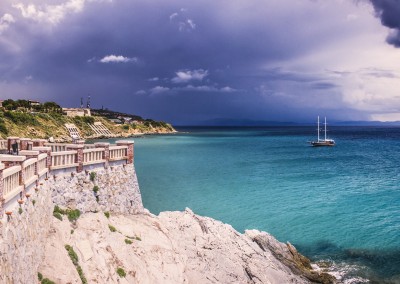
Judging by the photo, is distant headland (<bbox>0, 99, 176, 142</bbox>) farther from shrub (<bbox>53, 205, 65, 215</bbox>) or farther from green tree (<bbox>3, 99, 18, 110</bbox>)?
shrub (<bbox>53, 205, 65, 215</bbox>)

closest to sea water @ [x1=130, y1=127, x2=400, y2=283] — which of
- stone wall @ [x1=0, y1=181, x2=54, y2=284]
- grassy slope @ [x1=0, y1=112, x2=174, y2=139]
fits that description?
stone wall @ [x1=0, y1=181, x2=54, y2=284]

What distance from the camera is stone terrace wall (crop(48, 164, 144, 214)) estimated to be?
61.1ft

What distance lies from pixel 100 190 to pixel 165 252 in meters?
5.21

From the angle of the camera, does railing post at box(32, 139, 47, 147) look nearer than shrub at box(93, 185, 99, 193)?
No

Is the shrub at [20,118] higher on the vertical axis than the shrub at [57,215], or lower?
higher

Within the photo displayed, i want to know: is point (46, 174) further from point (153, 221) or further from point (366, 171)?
point (366, 171)

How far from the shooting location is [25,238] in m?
12.9

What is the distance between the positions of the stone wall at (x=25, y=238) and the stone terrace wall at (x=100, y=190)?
189cm

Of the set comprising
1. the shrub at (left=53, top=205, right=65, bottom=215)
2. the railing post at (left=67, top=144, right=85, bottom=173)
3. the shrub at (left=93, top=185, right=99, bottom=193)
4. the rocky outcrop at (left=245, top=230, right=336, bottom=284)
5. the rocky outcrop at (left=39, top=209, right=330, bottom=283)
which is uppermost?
the railing post at (left=67, top=144, right=85, bottom=173)

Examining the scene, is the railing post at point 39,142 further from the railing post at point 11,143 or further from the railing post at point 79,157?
the railing post at point 79,157

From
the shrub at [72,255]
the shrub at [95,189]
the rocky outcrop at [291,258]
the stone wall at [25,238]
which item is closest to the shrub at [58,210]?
the stone wall at [25,238]

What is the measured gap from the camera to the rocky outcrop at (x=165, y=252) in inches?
642

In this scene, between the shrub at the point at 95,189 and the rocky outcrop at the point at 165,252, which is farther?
the shrub at the point at 95,189

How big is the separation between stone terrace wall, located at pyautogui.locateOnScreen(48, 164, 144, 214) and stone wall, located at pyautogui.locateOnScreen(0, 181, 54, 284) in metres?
1.89
